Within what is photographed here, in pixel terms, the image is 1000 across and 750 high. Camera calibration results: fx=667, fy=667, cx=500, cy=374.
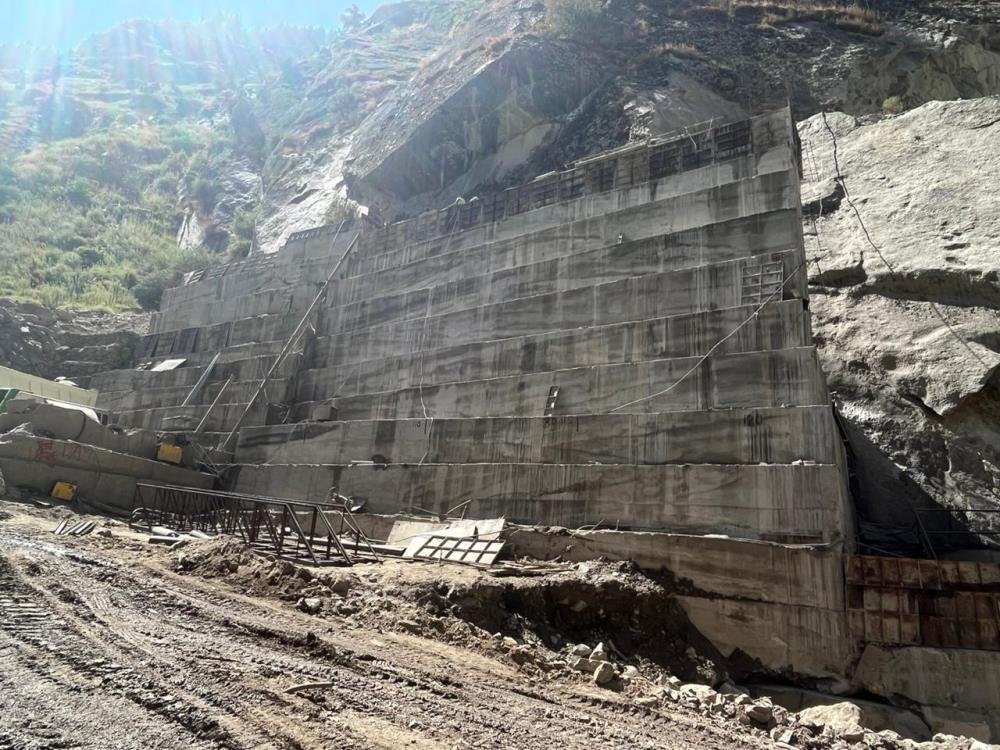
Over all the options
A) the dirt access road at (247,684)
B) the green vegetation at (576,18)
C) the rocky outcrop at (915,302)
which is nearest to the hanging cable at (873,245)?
the rocky outcrop at (915,302)

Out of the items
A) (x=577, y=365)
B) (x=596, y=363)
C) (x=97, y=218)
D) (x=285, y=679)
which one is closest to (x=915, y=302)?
(x=596, y=363)

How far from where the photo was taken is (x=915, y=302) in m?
15.8

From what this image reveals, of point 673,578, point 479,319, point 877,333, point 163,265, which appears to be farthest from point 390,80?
point 673,578

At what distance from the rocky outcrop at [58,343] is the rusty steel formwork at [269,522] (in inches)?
588

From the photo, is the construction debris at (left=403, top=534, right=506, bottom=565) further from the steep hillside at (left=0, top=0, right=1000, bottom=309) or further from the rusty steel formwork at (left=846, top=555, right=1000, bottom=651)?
the steep hillside at (left=0, top=0, right=1000, bottom=309)

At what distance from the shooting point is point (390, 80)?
2530 inches

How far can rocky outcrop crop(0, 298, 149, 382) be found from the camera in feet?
94.4

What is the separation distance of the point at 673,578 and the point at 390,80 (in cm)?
6344

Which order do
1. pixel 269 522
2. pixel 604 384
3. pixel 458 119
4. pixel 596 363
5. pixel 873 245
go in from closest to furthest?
→ pixel 269 522, pixel 604 384, pixel 596 363, pixel 873 245, pixel 458 119

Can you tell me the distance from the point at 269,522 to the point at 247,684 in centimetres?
611

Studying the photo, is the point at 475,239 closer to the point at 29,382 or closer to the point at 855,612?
the point at 855,612

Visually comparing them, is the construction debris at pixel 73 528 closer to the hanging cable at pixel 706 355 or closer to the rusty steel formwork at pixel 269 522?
the rusty steel formwork at pixel 269 522

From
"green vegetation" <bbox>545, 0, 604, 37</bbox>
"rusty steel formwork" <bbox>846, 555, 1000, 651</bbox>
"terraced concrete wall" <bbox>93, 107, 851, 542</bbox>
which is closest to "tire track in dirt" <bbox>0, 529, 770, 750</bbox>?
"rusty steel formwork" <bbox>846, 555, 1000, 651</bbox>

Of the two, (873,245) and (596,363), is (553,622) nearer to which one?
(596,363)
